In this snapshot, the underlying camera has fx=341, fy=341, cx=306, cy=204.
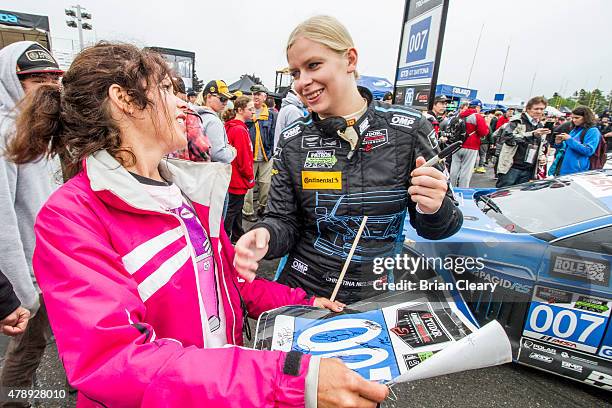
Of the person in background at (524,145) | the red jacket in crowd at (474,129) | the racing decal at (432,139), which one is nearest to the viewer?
the racing decal at (432,139)

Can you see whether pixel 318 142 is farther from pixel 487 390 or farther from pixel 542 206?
pixel 542 206

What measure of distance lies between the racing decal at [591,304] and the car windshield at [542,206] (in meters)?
0.53

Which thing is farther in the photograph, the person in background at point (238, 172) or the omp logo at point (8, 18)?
the omp logo at point (8, 18)

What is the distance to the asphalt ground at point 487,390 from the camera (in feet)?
7.89

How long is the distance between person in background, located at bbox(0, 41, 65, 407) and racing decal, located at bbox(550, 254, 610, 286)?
10.5ft

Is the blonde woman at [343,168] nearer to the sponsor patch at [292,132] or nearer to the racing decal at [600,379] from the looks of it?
the sponsor patch at [292,132]

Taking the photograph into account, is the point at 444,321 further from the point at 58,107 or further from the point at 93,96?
the point at 58,107

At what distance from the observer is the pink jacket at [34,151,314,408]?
724 millimetres

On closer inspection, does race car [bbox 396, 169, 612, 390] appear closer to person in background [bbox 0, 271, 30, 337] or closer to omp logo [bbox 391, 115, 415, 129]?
omp logo [bbox 391, 115, 415, 129]

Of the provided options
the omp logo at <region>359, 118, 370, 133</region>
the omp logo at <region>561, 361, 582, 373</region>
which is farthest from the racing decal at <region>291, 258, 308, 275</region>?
the omp logo at <region>561, 361, 582, 373</region>

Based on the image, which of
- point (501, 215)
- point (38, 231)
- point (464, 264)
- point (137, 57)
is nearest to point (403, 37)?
point (501, 215)

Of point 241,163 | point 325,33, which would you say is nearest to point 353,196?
point 325,33

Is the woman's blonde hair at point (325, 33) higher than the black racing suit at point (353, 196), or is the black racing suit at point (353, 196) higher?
the woman's blonde hair at point (325, 33)

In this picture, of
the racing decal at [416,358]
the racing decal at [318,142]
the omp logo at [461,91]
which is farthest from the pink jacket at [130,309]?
the omp logo at [461,91]
